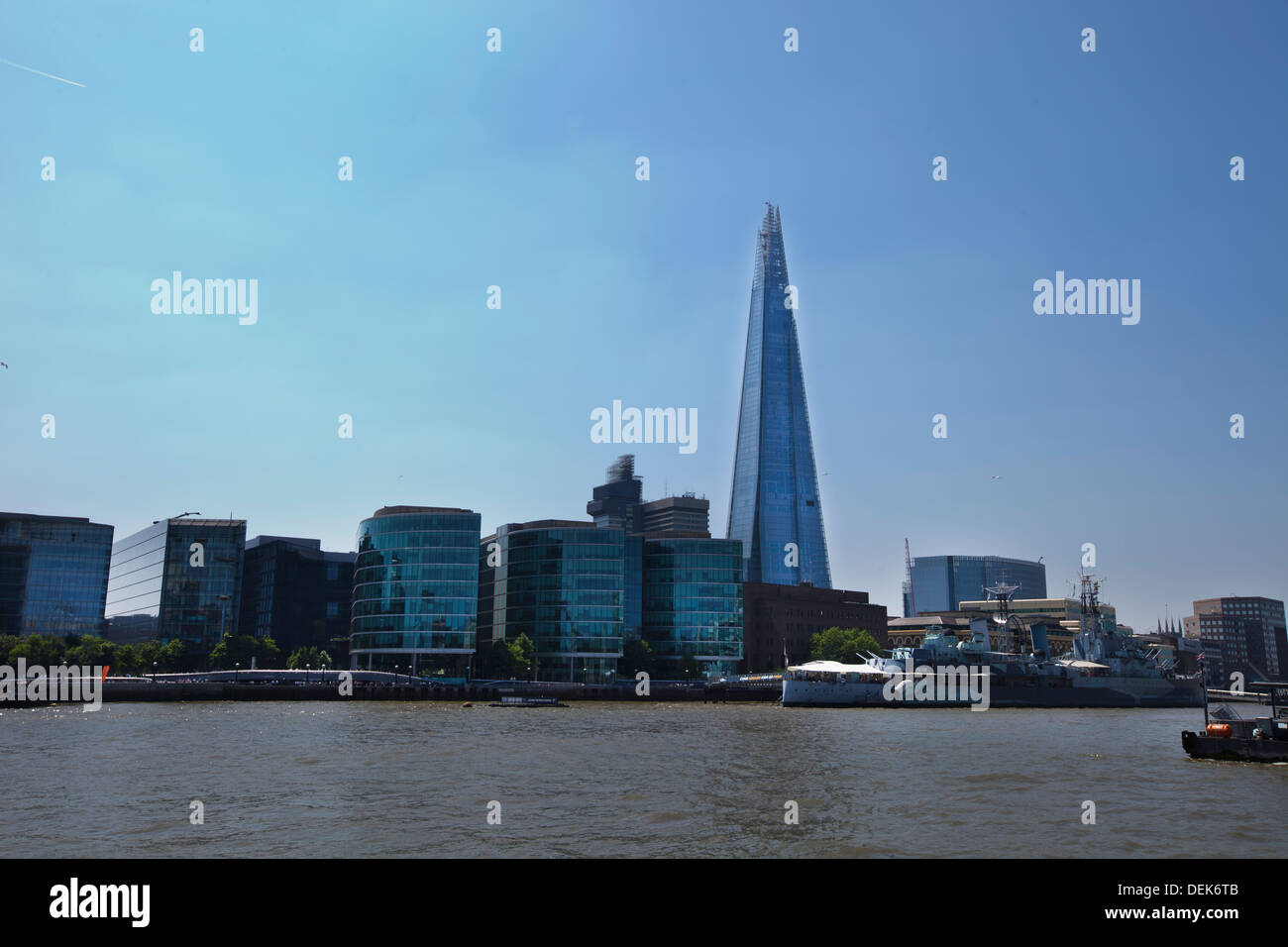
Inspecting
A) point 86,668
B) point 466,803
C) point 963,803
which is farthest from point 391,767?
point 86,668

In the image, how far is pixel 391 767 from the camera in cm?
5144

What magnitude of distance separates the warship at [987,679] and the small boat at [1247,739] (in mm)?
75503

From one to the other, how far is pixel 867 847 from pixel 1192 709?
149 meters

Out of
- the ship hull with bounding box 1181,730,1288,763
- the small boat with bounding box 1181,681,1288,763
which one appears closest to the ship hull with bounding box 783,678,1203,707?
the small boat with bounding box 1181,681,1288,763

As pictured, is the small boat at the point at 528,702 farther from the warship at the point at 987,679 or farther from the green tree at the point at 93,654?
the green tree at the point at 93,654

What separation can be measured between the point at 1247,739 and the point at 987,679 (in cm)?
8264

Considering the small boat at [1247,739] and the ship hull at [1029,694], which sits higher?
the small boat at [1247,739]

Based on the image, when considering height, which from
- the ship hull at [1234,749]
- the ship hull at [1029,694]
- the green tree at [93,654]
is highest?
the ship hull at [1234,749]

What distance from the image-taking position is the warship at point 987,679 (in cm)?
14012

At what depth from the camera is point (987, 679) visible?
461ft

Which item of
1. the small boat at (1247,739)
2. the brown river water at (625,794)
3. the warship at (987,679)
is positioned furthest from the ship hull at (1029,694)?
the small boat at (1247,739)
